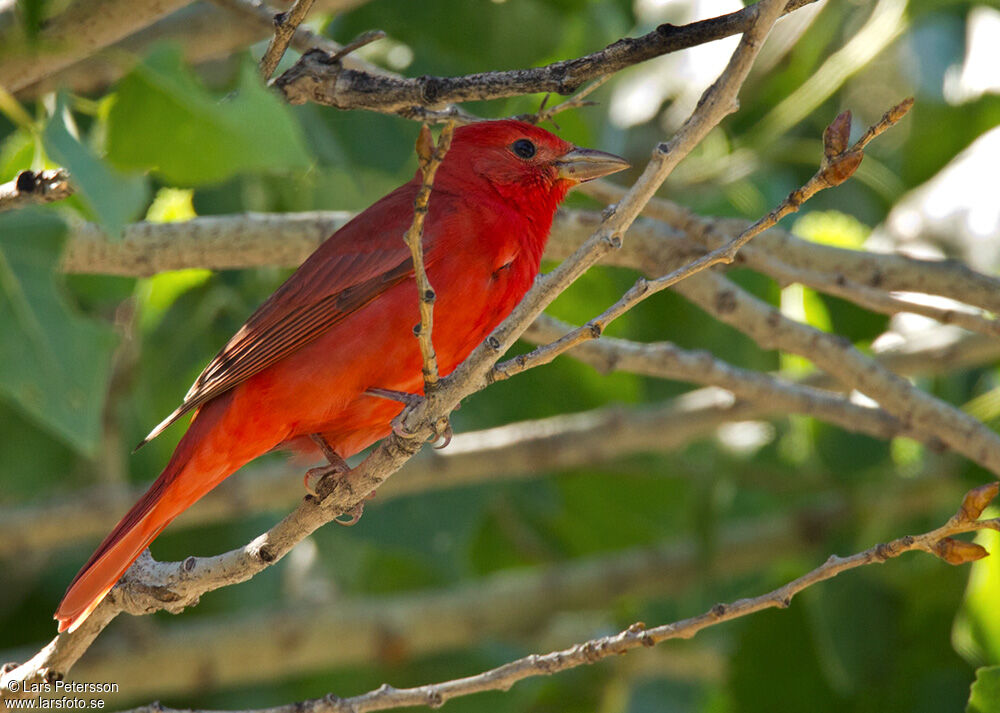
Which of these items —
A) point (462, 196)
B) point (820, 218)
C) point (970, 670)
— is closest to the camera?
point (462, 196)

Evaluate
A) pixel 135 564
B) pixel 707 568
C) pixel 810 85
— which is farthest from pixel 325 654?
pixel 810 85

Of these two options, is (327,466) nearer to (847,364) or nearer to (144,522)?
(144,522)

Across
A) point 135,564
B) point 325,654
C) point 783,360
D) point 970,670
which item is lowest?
point 970,670

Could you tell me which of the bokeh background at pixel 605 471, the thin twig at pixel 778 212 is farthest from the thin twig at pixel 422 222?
the bokeh background at pixel 605 471

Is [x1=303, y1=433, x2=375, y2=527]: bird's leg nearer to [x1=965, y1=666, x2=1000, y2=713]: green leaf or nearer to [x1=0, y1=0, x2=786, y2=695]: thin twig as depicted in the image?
[x1=0, y1=0, x2=786, y2=695]: thin twig

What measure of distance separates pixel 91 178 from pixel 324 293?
3.54 ft

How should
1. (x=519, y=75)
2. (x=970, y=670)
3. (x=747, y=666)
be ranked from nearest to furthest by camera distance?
1. (x=519, y=75)
2. (x=970, y=670)
3. (x=747, y=666)

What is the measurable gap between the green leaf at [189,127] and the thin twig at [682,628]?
3.91 feet

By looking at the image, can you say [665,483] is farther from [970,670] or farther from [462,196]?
[462,196]

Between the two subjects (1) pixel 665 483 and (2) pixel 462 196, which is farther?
(1) pixel 665 483

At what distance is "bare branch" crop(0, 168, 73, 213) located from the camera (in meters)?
2.47

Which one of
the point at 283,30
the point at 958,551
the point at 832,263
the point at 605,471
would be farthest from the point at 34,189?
the point at 605,471

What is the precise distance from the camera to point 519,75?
7.96 feet

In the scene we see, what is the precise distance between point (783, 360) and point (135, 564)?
334 cm
